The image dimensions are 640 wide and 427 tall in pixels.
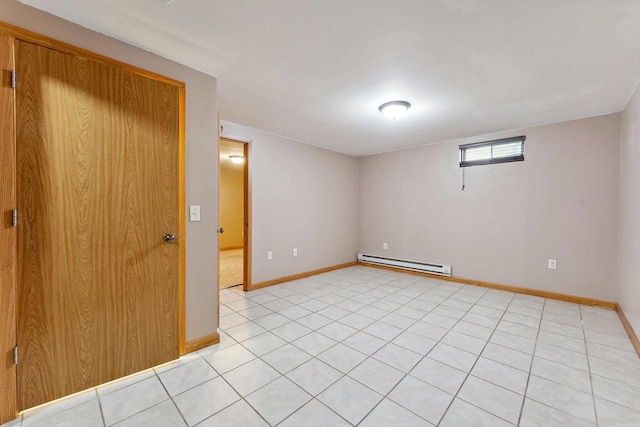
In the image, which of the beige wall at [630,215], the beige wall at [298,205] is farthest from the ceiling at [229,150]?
the beige wall at [630,215]

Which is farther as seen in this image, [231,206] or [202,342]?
[231,206]

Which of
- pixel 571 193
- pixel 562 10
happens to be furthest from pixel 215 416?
pixel 571 193

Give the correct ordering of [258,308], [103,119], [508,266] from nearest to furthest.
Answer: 1. [103,119]
2. [258,308]
3. [508,266]

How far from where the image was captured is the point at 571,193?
3.31 metres

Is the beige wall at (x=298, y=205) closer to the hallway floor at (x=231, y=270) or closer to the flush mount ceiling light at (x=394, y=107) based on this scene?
the hallway floor at (x=231, y=270)

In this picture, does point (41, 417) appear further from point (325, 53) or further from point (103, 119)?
point (325, 53)

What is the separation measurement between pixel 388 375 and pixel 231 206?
7.04m

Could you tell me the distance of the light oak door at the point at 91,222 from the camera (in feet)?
4.88

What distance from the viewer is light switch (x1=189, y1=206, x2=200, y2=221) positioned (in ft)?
6.92

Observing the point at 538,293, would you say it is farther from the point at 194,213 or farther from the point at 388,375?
the point at 194,213

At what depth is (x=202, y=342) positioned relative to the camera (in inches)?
85.8

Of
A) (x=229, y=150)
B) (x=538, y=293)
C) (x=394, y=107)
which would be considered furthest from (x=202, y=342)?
(x=229, y=150)

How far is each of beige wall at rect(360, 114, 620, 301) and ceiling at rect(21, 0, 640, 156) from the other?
0.53 meters

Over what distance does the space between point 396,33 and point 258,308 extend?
2943mm
